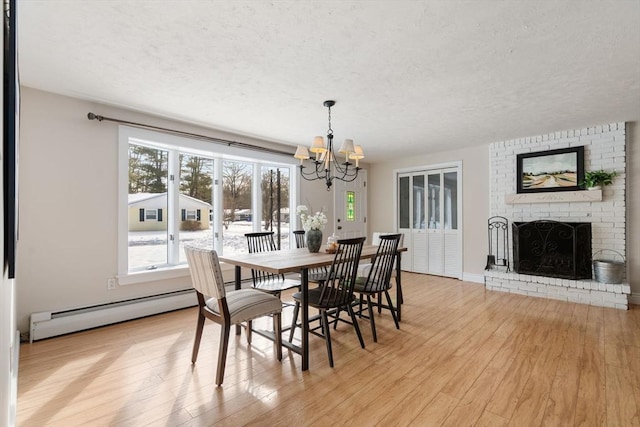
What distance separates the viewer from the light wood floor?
5.99 feet

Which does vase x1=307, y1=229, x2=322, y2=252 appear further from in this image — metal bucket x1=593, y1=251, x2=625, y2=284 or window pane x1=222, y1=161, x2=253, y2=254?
metal bucket x1=593, y1=251, x2=625, y2=284

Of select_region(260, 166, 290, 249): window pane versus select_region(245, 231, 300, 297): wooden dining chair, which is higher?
select_region(260, 166, 290, 249): window pane

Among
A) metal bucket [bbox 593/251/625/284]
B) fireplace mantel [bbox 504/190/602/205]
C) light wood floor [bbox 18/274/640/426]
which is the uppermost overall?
fireplace mantel [bbox 504/190/602/205]

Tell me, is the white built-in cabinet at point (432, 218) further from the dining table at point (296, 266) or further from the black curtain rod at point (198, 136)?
the dining table at point (296, 266)

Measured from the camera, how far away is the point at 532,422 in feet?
5.81

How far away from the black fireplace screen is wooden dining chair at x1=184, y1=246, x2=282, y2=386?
4.02 m

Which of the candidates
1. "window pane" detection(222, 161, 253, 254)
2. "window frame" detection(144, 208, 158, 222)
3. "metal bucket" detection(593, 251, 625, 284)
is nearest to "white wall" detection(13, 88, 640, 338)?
"window frame" detection(144, 208, 158, 222)

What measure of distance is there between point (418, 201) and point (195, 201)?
162 inches

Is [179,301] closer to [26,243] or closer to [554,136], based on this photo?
[26,243]

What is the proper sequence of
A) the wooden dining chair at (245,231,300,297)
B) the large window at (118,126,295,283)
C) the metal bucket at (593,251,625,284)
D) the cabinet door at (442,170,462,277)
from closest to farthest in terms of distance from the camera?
the wooden dining chair at (245,231,300,297), the large window at (118,126,295,283), the metal bucket at (593,251,625,284), the cabinet door at (442,170,462,277)

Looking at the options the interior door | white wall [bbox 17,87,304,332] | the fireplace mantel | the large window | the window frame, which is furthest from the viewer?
the interior door

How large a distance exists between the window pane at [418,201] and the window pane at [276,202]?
258 centimetres

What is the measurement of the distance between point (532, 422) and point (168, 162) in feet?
14.1

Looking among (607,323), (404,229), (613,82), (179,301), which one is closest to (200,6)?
(179,301)
